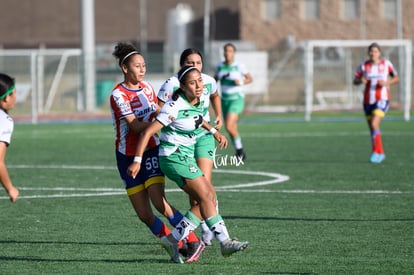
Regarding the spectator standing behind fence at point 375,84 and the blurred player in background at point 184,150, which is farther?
the spectator standing behind fence at point 375,84

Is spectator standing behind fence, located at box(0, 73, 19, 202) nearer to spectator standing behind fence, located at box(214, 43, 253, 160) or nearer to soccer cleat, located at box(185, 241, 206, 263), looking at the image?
soccer cleat, located at box(185, 241, 206, 263)

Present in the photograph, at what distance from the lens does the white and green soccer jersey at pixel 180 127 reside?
9398mm

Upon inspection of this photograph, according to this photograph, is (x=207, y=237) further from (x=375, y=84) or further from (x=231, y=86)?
(x=231, y=86)

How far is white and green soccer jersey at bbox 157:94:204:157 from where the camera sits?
9.40m

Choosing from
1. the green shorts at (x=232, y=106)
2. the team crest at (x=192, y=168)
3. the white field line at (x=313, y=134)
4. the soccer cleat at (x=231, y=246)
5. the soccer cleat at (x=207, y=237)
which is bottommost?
the white field line at (x=313, y=134)

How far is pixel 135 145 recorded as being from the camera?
31.9 ft

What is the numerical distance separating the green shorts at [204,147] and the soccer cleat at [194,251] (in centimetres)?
123

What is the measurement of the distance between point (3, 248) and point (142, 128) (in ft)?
6.84

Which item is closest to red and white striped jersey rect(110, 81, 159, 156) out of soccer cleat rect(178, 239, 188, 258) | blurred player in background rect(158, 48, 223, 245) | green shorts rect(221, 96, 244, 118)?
blurred player in background rect(158, 48, 223, 245)

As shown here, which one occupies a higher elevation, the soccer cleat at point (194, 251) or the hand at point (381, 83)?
the hand at point (381, 83)

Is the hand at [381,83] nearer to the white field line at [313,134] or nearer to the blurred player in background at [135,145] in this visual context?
the white field line at [313,134]

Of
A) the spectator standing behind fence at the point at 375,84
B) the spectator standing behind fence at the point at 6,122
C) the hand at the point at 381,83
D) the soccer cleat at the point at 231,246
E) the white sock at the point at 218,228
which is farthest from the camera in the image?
the hand at the point at 381,83

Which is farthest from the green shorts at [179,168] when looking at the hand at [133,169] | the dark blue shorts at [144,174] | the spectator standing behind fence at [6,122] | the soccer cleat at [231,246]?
the spectator standing behind fence at [6,122]

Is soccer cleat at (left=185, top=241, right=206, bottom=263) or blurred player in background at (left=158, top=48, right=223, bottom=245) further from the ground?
blurred player in background at (left=158, top=48, right=223, bottom=245)
